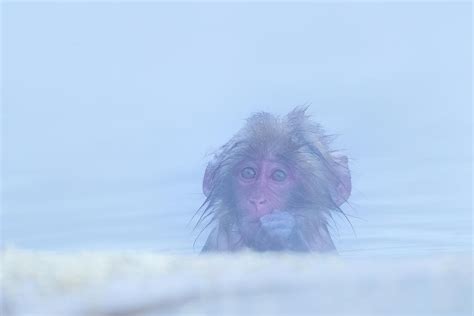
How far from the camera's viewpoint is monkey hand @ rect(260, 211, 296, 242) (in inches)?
175

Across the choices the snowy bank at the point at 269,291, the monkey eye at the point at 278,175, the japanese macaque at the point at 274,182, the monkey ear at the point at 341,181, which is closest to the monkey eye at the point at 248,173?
the japanese macaque at the point at 274,182

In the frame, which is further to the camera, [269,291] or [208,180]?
[208,180]

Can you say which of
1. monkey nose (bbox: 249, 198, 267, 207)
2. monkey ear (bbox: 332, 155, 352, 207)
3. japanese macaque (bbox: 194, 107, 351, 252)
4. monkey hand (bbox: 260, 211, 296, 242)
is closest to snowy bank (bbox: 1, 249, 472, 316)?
monkey hand (bbox: 260, 211, 296, 242)

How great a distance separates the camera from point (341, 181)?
16.6 feet

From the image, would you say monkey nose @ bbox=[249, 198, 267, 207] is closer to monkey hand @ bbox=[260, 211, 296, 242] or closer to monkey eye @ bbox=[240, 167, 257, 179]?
monkey hand @ bbox=[260, 211, 296, 242]

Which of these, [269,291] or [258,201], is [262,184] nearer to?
[258,201]

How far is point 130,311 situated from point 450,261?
70 centimetres

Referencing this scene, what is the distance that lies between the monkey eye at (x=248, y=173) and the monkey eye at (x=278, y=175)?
0.37ft

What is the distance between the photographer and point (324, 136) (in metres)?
4.85

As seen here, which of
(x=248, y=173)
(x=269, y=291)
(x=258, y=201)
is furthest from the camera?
(x=248, y=173)

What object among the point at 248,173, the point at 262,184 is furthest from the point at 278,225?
the point at 248,173

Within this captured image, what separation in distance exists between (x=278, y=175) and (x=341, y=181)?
37 centimetres

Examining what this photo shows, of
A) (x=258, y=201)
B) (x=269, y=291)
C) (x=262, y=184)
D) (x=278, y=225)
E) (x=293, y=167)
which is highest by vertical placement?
(x=293, y=167)

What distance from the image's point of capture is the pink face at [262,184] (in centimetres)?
494
